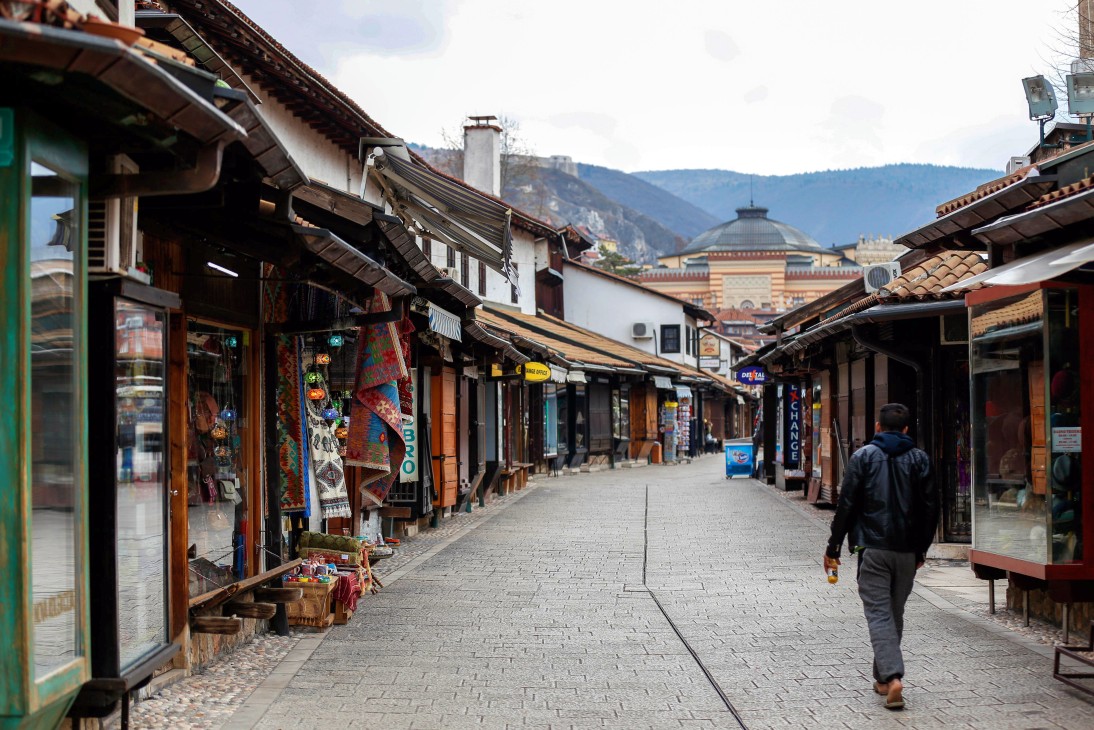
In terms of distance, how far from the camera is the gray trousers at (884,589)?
735cm

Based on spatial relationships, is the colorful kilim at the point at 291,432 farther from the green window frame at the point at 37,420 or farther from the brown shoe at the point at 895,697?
the brown shoe at the point at 895,697

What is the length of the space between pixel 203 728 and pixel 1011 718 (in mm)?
4334

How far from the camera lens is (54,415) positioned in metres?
5.01

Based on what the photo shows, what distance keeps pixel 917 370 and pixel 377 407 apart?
6.59 meters

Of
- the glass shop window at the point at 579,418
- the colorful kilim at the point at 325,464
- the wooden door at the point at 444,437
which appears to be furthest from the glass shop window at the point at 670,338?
the colorful kilim at the point at 325,464

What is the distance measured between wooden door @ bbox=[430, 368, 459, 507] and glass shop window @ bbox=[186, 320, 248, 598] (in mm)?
8019

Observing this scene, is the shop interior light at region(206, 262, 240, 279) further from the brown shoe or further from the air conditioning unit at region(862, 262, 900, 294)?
the air conditioning unit at region(862, 262, 900, 294)

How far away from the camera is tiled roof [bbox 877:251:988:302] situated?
43.5ft

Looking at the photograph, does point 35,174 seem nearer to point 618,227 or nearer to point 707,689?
point 707,689

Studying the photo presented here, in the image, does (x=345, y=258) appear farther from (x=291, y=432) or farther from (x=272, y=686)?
(x=272, y=686)

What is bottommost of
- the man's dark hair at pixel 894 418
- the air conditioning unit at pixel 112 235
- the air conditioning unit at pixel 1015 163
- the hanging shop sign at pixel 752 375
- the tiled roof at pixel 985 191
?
the man's dark hair at pixel 894 418

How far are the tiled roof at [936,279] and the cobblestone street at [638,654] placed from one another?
296cm

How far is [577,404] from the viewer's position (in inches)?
1382

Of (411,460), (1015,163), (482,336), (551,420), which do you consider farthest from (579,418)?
(1015,163)
